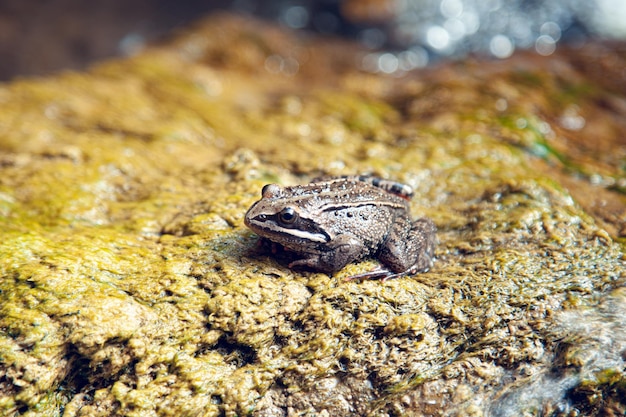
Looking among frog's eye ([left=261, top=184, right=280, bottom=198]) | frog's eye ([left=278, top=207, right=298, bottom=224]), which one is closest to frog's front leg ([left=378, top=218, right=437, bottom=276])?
frog's eye ([left=278, top=207, right=298, bottom=224])

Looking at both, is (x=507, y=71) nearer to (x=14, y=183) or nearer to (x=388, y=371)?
(x=388, y=371)

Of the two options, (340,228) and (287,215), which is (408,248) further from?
(287,215)

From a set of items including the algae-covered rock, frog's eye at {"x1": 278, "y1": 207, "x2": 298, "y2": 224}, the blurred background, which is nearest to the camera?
the algae-covered rock

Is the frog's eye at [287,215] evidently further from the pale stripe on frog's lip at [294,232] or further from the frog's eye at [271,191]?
the frog's eye at [271,191]

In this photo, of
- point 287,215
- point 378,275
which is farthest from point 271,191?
point 378,275

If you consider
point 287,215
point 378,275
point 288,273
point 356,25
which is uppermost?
point 356,25

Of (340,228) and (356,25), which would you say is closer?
(340,228)

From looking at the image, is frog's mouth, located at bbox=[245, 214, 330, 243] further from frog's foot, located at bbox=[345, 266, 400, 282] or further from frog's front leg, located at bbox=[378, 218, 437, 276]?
frog's front leg, located at bbox=[378, 218, 437, 276]
